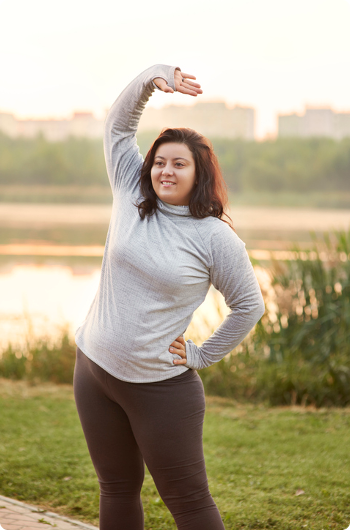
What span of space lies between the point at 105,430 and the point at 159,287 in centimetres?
59

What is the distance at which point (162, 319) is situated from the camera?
6.53 feet

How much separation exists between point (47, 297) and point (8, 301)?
2.69ft

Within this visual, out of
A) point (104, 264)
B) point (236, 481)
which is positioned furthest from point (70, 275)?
point (104, 264)

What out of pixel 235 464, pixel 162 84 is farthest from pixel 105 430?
pixel 235 464

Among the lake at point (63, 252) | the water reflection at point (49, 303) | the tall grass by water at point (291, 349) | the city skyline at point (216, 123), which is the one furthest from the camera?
the city skyline at point (216, 123)

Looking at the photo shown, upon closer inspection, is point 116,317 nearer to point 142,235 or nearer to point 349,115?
point 142,235

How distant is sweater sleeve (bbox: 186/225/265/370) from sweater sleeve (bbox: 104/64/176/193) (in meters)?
0.46

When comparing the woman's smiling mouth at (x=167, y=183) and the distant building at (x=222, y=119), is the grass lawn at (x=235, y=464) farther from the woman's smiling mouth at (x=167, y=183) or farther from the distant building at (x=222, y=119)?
the distant building at (x=222, y=119)

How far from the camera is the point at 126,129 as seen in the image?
2.24 meters

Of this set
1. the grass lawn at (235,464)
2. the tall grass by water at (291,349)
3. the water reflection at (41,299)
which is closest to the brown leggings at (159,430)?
the grass lawn at (235,464)

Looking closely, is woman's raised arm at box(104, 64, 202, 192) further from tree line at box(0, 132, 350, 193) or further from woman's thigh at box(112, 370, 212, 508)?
tree line at box(0, 132, 350, 193)

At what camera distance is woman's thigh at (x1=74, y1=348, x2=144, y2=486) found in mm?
2107

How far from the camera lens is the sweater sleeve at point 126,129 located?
7.12ft

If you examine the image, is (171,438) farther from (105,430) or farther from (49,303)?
(49,303)
